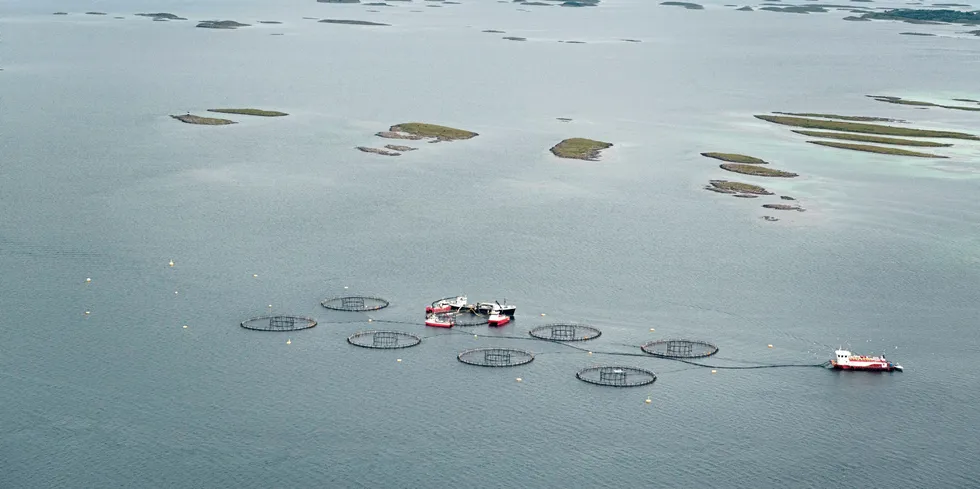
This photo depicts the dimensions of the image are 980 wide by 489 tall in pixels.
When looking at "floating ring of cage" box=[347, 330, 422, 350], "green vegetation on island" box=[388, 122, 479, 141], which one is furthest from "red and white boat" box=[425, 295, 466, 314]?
"green vegetation on island" box=[388, 122, 479, 141]

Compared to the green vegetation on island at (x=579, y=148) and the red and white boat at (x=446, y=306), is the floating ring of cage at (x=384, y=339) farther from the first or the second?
the green vegetation on island at (x=579, y=148)

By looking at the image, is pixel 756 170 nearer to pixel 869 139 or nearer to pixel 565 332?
pixel 869 139

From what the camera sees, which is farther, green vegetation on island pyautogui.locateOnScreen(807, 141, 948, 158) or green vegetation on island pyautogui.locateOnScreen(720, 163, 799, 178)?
green vegetation on island pyautogui.locateOnScreen(807, 141, 948, 158)

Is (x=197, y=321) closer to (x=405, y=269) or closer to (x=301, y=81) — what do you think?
(x=405, y=269)

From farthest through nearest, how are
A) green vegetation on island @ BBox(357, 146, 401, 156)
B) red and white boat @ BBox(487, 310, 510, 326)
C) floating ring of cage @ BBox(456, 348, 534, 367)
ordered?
green vegetation on island @ BBox(357, 146, 401, 156) → red and white boat @ BBox(487, 310, 510, 326) → floating ring of cage @ BBox(456, 348, 534, 367)

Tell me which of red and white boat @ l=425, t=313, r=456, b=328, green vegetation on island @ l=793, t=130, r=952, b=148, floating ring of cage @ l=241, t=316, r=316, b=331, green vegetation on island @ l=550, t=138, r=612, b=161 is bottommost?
floating ring of cage @ l=241, t=316, r=316, b=331

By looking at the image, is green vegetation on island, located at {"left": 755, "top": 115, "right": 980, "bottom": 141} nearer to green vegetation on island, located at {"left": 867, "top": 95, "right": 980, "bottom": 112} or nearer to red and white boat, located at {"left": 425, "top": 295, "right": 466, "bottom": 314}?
green vegetation on island, located at {"left": 867, "top": 95, "right": 980, "bottom": 112}

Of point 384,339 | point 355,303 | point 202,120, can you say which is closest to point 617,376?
point 384,339

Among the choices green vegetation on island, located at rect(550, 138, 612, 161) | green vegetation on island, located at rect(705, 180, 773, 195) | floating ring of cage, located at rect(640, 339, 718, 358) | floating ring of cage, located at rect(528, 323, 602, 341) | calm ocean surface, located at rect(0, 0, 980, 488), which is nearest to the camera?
calm ocean surface, located at rect(0, 0, 980, 488)
